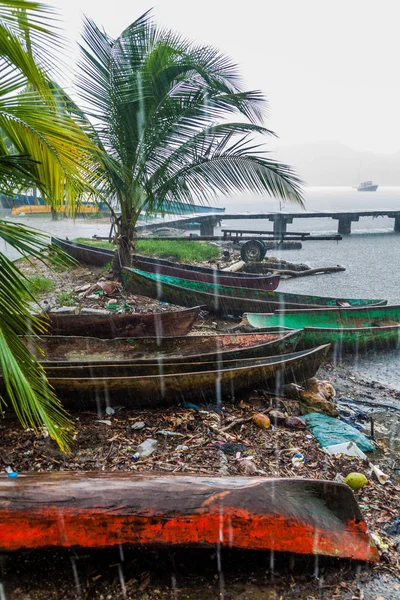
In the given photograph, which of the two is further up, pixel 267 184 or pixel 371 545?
pixel 267 184

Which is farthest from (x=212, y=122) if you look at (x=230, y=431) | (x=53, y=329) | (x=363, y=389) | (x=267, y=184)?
(x=230, y=431)

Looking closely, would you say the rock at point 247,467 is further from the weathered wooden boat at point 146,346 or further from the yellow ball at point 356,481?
the weathered wooden boat at point 146,346

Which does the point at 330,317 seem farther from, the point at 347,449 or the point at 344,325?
the point at 347,449

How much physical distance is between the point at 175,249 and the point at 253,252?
7.94 feet

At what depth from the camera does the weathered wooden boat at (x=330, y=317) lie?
6.76 metres

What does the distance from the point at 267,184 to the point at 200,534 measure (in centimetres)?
545

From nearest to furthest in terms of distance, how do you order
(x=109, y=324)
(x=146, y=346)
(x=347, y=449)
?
(x=347, y=449) → (x=146, y=346) → (x=109, y=324)

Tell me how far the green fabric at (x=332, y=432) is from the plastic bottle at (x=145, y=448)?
4.79ft

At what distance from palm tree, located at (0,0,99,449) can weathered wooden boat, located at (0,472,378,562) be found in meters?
0.36

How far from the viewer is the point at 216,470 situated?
3432mm

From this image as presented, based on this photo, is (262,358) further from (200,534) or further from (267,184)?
(267,184)

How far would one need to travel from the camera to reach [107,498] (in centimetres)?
236

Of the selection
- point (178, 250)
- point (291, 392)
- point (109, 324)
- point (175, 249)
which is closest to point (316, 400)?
point (291, 392)

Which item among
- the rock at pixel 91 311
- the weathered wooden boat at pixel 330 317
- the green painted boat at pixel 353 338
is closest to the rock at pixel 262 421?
the green painted boat at pixel 353 338
